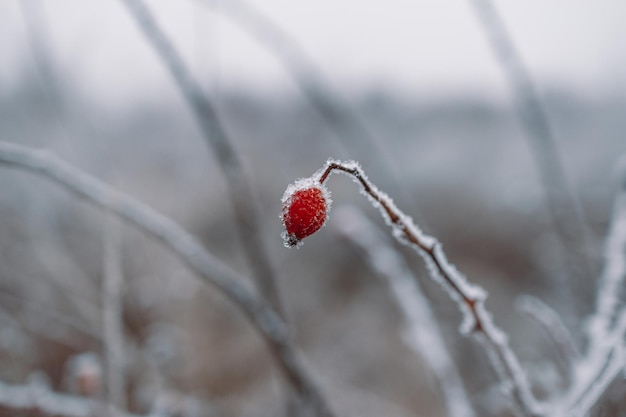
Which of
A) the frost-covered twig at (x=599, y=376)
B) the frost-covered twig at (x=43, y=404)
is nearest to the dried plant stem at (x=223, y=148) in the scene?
the frost-covered twig at (x=43, y=404)

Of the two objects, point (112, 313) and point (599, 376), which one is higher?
point (112, 313)

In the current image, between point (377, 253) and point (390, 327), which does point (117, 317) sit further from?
point (390, 327)

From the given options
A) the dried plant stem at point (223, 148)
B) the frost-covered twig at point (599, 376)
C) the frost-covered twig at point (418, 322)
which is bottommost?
the frost-covered twig at point (599, 376)

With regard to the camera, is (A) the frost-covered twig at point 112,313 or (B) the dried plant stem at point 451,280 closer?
(B) the dried plant stem at point 451,280

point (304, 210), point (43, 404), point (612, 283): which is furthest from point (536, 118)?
point (43, 404)

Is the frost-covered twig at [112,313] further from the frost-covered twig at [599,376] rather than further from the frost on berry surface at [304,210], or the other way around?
the frost-covered twig at [599,376]

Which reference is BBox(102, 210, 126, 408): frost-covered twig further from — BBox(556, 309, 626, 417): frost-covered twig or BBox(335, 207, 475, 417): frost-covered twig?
BBox(556, 309, 626, 417): frost-covered twig

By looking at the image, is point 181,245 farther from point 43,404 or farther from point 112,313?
point 43,404
